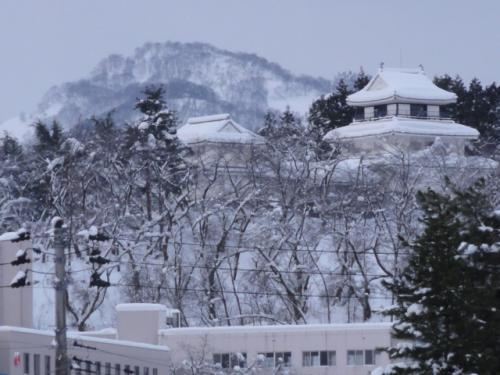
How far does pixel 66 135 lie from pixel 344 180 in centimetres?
1309

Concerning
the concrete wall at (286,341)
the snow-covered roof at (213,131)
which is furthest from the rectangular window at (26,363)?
the snow-covered roof at (213,131)

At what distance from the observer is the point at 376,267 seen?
54.2 metres

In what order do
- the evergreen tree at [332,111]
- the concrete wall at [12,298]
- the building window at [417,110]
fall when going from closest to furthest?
1. the concrete wall at [12,298]
2. the evergreen tree at [332,111]
3. the building window at [417,110]

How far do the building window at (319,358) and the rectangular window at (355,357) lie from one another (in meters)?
0.51

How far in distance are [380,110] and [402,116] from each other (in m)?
1.42

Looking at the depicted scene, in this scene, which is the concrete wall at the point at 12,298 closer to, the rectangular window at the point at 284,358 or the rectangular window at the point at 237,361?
the rectangular window at the point at 237,361

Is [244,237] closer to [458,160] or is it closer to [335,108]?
[458,160]

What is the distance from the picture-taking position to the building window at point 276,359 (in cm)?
4109

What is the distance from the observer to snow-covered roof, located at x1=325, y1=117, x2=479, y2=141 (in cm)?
7456

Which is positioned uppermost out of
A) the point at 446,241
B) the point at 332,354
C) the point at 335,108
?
the point at 335,108

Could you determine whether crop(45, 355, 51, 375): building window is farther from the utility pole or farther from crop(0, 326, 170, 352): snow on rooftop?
the utility pole

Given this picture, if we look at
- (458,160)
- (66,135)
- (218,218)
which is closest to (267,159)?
(218,218)

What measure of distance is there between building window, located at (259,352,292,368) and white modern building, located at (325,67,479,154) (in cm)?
2884

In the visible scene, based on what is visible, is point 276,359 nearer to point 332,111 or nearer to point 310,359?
point 310,359
